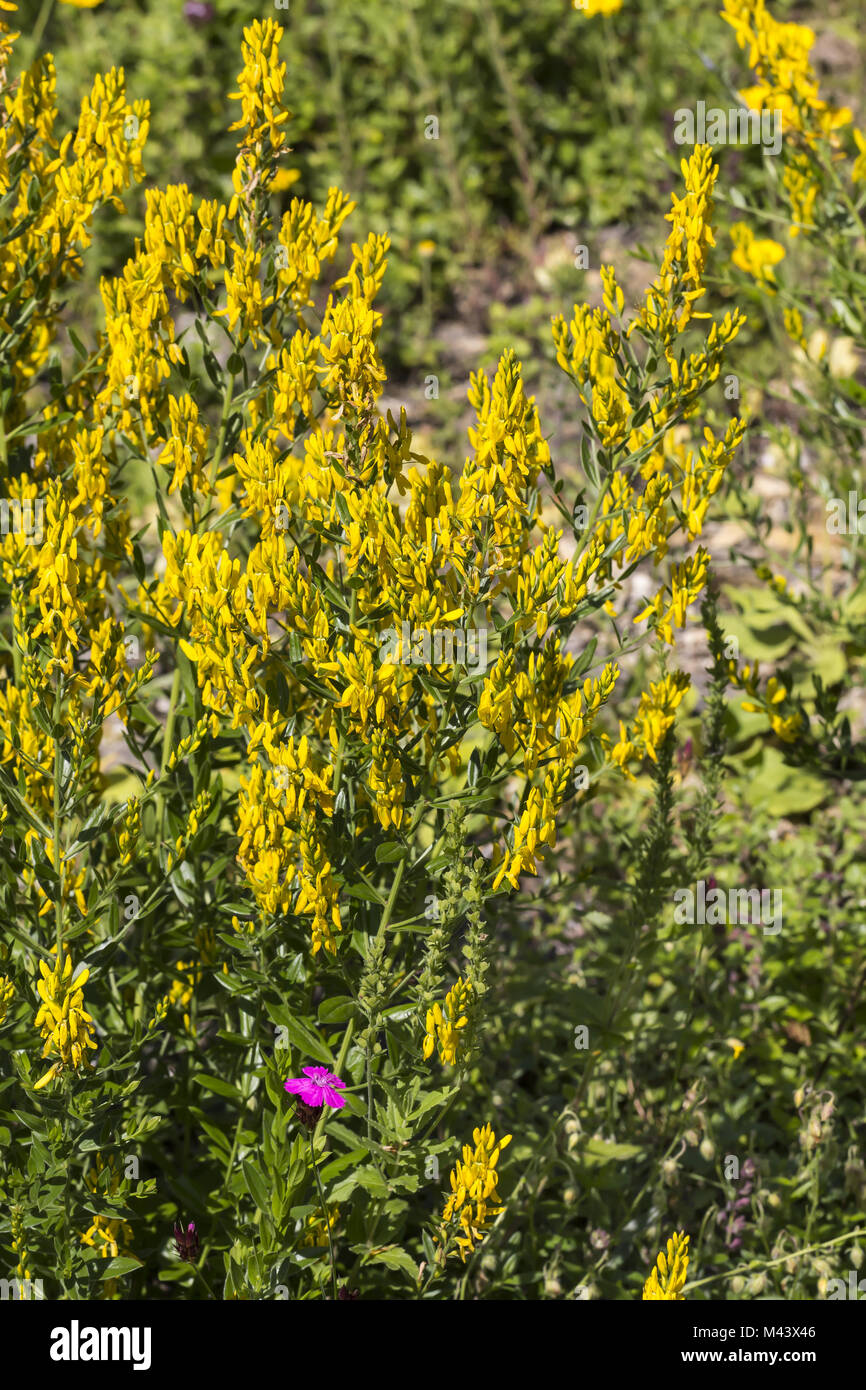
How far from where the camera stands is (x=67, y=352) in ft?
20.1

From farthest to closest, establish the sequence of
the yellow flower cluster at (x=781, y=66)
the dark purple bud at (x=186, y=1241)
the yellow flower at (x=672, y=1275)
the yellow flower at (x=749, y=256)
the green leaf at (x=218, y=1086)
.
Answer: the yellow flower at (x=749, y=256) < the yellow flower cluster at (x=781, y=66) < the green leaf at (x=218, y=1086) < the dark purple bud at (x=186, y=1241) < the yellow flower at (x=672, y=1275)

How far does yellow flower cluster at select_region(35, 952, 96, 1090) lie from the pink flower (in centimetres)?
29

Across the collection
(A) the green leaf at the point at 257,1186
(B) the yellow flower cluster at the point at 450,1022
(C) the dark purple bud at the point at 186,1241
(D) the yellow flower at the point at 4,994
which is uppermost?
(D) the yellow flower at the point at 4,994

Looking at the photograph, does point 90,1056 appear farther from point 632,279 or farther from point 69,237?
point 632,279

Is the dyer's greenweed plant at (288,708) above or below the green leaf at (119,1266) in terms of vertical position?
above

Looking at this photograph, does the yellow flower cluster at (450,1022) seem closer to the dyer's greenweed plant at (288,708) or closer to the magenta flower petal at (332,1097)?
the dyer's greenweed plant at (288,708)

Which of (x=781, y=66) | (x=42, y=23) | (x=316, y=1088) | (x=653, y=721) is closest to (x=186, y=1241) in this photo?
(x=316, y=1088)

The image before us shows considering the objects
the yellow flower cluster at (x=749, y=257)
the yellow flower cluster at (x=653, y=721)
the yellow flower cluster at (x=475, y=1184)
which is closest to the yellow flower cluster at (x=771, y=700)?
the yellow flower cluster at (x=653, y=721)

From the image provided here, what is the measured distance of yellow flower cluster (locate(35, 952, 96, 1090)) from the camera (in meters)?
1.80

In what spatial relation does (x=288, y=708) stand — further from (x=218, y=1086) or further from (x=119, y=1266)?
(x=119, y=1266)

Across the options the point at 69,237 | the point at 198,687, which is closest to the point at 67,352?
the point at 69,237

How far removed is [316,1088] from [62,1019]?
1.16 ft

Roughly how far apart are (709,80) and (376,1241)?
5.88m

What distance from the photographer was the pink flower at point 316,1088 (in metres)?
1.88
